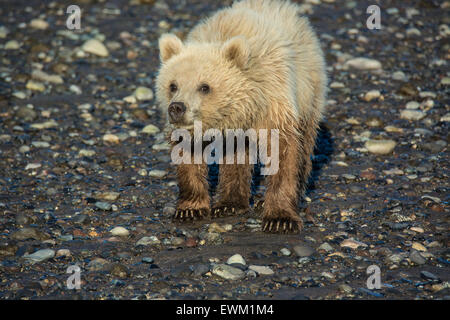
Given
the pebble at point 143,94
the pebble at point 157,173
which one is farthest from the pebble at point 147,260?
the pebble at point 143,94

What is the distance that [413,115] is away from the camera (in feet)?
27.1

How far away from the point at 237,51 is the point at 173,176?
6.50 ft

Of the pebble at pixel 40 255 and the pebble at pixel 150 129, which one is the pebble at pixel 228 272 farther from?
the pebble at pixel 150 129

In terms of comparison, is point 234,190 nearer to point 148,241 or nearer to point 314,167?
point 148,241

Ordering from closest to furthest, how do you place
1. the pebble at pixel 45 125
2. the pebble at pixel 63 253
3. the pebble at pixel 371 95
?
the pebble at pixel 63 253 < the pebble at pixel 45 125 < the pebble at pixel 371 95

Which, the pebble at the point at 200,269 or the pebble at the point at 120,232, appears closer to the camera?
the pebble at the point at 200,269

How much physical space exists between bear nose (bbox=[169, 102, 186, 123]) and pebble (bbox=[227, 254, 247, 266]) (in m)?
1.13

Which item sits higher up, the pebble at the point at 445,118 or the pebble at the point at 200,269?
the pebble at the point at 445,118

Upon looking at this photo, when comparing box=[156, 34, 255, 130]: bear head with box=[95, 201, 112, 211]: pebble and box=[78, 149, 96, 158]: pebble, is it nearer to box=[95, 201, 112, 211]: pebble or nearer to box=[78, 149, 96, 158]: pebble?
box=[95, 201, 112, 211]: pebble

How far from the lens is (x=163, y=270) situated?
4.88m

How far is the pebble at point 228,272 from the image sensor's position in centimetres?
471

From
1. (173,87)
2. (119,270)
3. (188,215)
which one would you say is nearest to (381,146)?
(188,215)

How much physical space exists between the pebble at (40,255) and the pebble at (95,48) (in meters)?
5.67

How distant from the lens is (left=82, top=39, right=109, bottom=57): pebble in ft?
33.8
